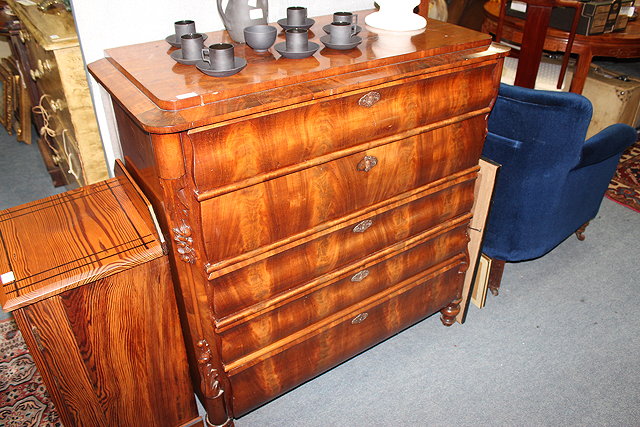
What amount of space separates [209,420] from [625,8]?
3599mm

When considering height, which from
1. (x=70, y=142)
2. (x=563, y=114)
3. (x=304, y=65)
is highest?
(x=304, y=65)

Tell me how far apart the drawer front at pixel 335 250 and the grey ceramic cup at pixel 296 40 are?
0.58m

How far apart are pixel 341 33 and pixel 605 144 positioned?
1.49 m

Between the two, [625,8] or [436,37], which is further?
[625,8]

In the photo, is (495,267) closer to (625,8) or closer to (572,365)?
(572,365)

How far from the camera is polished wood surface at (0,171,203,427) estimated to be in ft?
4.46

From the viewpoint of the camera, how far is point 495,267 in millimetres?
2566

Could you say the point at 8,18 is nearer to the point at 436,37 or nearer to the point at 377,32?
the point at 377,32

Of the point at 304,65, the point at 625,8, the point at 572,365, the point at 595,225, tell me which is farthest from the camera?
the point at 625,8

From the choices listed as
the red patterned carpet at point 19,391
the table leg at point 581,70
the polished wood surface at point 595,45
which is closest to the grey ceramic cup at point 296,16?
the red patterned carpet at point 19,391

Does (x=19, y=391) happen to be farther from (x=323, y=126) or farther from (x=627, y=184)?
(x=627, y=184)

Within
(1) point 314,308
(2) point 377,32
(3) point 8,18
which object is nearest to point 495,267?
(1) point 314,308

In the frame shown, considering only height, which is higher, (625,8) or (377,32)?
(377,32)

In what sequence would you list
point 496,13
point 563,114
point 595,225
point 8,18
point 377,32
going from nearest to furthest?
point 377,32 < point 563,114 < point 8,18 < point 595,225 < point 496,13
